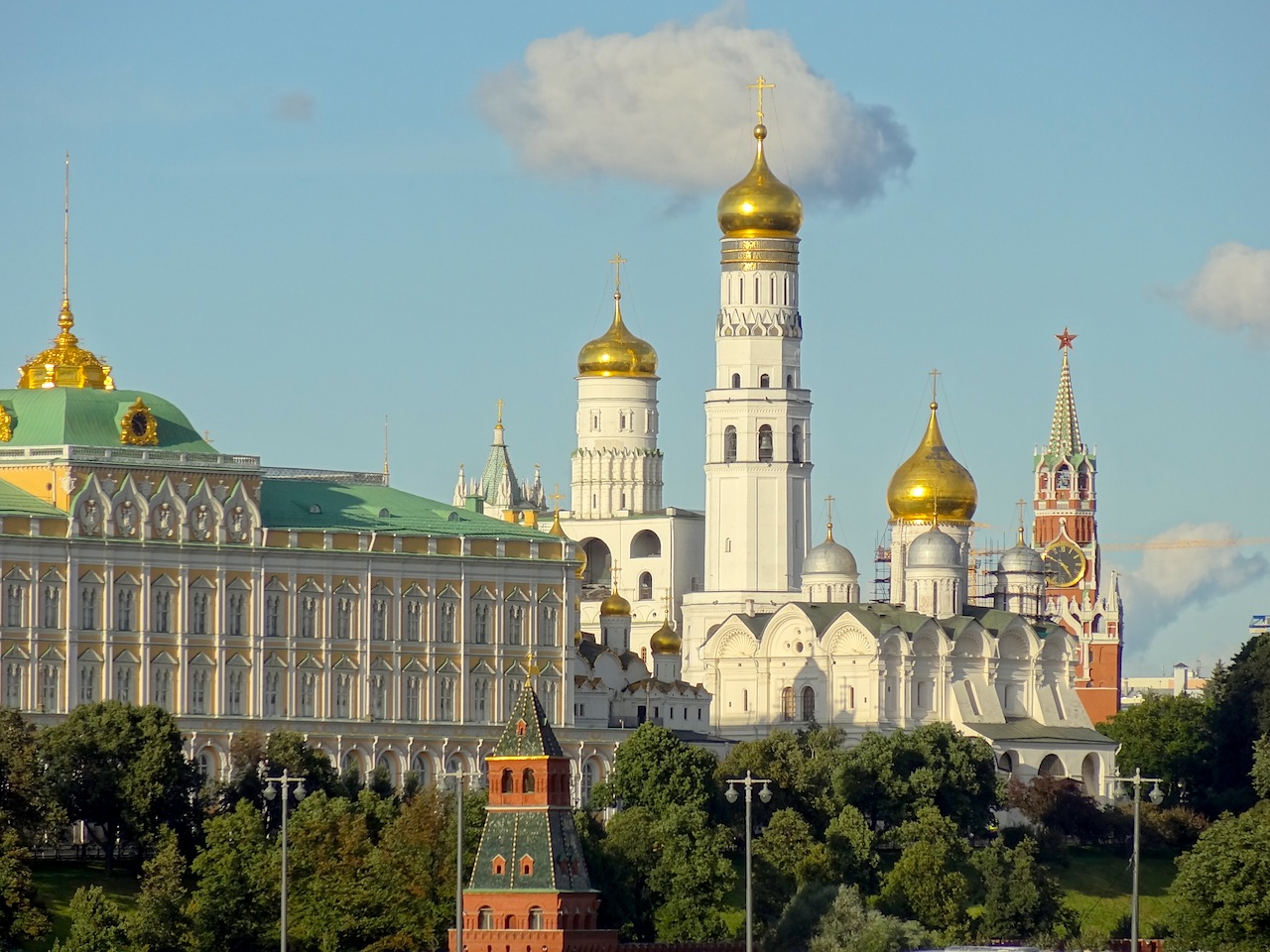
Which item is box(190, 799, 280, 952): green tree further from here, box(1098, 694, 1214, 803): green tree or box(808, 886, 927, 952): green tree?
box(1098, 694, 1214, 803): green tree

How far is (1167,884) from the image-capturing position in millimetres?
172875

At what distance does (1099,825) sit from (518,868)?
5337 cm

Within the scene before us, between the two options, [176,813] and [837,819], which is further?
[837,819]

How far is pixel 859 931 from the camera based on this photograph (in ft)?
465


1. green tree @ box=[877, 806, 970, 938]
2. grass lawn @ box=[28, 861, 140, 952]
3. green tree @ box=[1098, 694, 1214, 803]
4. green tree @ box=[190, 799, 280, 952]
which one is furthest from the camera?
green tree @ box=[1098, 694, 1214, 803]

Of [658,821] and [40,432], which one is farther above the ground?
[40,432]

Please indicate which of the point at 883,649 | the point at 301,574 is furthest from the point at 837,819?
the point at 883,649

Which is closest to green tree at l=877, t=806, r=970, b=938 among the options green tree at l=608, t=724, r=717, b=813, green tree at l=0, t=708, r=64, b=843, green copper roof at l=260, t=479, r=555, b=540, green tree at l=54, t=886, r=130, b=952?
green tree at l=608, t=724, r=717, b=813

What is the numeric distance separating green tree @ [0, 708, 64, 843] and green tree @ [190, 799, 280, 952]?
5801 millimetres

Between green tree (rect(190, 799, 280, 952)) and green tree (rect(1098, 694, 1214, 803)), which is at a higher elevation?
green tree (rect(1098, 694, 1214, 803))

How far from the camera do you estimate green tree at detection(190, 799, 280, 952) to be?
136 m

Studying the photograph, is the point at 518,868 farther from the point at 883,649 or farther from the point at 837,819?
the point at 883,649

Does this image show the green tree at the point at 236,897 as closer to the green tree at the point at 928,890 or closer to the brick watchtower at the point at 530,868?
the brick watchtower at the point at 530,868

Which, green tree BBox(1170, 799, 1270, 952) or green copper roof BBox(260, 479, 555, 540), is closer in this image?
green tree BBox(1170, 799, 1270, 952)
